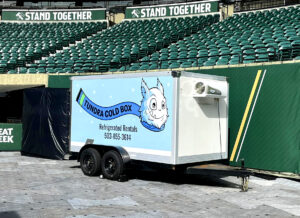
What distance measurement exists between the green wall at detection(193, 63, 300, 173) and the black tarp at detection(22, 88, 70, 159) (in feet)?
19.6

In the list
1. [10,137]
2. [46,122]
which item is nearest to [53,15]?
[10,137]

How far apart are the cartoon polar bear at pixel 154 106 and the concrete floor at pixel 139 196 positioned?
1.73m

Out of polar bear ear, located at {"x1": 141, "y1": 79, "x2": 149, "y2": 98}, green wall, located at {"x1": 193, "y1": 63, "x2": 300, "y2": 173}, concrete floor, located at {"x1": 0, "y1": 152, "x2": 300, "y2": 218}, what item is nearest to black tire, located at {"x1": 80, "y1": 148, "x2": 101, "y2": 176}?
concrete floor, located at {"x1": 0, "y1": 152, "x2": 300, "y2": 218}

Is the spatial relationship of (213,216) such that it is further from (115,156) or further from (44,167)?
(44,167)

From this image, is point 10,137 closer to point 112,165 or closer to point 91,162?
point 91,162

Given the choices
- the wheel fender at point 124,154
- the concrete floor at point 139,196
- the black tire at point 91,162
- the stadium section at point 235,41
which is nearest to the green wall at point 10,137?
the concrete floor at point 139,196

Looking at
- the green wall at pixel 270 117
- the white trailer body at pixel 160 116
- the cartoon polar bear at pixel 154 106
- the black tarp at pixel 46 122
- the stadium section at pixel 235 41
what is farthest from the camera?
the stadium section at pixel 235 41

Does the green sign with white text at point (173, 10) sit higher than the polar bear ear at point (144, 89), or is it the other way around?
the green sign with white text at point (173, 10)

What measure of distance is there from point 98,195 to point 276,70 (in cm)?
634

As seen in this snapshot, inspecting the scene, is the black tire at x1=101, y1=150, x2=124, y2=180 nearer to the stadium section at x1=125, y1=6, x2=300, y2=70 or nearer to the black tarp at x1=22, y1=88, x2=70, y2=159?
the black tarp at x1=22, y1=88, x2=70, y2=159

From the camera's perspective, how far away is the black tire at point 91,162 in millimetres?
10547

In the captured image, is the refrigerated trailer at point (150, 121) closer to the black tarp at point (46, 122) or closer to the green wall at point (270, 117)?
the green wall at point (270, 117)

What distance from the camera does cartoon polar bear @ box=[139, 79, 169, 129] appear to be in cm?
933

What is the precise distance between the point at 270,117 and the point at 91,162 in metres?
5.50
